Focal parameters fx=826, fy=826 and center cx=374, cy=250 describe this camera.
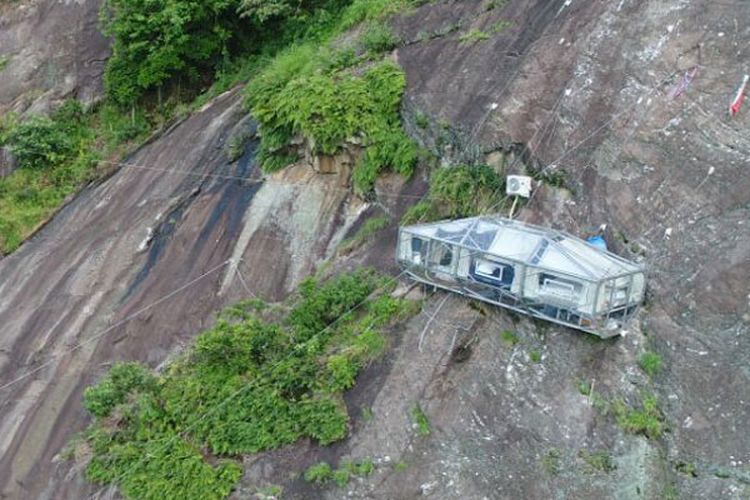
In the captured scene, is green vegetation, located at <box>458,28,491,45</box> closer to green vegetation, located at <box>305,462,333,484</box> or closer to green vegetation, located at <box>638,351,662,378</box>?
green vegetation, located at <box>638,351,662,378</box>

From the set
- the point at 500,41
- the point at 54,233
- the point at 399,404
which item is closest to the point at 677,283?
the point at 399,404

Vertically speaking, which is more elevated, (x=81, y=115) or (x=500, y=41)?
(x=500, y=41)

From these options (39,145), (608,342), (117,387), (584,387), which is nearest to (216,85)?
(39,145)

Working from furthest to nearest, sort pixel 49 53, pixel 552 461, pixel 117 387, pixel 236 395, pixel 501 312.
A: 1. pixel 49 53
2. pixel 117 387
3. pixel 236 395
4. pixel 501 312
5. pixel 552 461

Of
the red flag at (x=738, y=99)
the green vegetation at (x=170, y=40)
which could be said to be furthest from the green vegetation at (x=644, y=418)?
the green vegetation at (x=170, y=40)

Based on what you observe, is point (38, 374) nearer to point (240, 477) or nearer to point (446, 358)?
point (240, 477)

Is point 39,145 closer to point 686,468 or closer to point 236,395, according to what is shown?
point 236,395

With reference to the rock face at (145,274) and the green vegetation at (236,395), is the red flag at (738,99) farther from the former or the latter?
the rock face at (145,274)
